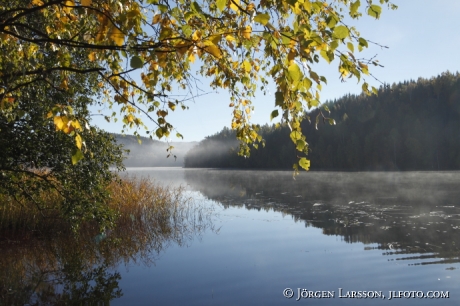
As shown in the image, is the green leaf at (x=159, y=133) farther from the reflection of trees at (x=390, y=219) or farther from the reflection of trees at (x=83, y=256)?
the reflection of trees at (x=390, y=219)

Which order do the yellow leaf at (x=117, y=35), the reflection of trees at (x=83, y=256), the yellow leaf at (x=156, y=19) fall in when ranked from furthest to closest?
the reflection of trees at (x=83, y=256) < the yellow leaf at (x=156, y=19) < the yellow leaf at (x=117, y=35)

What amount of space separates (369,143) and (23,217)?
7740cm

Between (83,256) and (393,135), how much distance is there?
79348mm

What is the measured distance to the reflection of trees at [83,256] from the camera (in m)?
6.46

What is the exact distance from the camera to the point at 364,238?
10.7 meters

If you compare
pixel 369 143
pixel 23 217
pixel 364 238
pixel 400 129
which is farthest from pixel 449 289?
pixel 400 129

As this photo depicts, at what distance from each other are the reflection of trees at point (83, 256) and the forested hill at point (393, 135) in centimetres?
6491

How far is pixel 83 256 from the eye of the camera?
28.9ft

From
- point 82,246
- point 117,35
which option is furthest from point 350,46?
point 82,246

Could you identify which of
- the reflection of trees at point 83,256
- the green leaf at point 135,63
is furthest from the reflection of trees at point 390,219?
the green leaf at point 135,63

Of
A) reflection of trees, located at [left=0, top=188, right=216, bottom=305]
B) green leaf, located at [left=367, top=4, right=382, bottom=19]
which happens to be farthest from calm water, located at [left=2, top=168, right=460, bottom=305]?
green leaf, located at [left=367, top=4, right=382, bottom=19]

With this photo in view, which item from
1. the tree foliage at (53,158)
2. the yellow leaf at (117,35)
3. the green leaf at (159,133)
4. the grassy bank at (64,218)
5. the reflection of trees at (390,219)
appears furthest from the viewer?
the grassy bank at (64,218)

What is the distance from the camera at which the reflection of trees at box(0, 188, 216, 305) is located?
6.46 m

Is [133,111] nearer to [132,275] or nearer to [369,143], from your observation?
[132,275]
